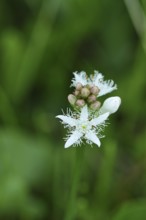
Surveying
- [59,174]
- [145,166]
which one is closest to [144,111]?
[145,166]

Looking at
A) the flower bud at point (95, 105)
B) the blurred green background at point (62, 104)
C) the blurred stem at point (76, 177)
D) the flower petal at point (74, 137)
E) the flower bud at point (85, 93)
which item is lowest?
the blurred stem at point (76, 177)

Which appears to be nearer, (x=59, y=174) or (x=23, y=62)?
(x=59, y=174)

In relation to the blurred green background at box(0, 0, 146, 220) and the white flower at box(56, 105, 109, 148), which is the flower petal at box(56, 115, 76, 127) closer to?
the white flower at box(56, 105, 109, 148)

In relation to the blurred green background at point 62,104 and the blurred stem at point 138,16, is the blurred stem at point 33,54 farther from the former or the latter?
the blurred stem at point 138,16

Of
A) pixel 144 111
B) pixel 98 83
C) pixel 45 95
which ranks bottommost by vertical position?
pixel 98 83

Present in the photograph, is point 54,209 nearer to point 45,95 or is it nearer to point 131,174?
point 131,174

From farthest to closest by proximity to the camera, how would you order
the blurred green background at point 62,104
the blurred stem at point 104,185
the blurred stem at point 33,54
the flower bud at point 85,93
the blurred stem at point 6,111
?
the blurred stem at point 33,54, the blurred stem at point 6,111, the blurred green background at point 62,104, the blurred stem at point 104,185, the flower bud at point 85,93

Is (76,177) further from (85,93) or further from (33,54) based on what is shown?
(33,54)

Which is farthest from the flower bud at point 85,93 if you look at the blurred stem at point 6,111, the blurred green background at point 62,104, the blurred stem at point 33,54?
the blurred stem at point 33,54
